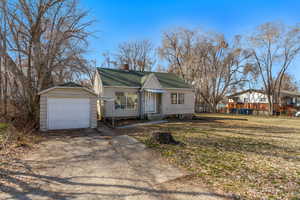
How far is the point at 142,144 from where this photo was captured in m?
6.88

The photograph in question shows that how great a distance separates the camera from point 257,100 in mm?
32344

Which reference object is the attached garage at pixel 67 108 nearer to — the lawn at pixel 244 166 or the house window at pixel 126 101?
the house window at pixel 126 101

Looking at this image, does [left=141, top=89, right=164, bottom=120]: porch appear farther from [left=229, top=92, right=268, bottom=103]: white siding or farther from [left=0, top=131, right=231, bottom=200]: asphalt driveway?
[left=229, top=92, right=268, bottom=103]: white siding

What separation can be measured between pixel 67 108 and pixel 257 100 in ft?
116

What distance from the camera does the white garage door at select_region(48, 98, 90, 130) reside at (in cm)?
967

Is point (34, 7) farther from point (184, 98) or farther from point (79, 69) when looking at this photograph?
point (184, 98)

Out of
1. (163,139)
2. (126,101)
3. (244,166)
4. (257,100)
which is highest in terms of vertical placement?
(257,100)

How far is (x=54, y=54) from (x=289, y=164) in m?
13.3

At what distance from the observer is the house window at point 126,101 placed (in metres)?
14.1

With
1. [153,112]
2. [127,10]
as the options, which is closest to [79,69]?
[127,10]

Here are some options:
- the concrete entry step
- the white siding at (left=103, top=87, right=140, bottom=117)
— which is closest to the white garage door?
the white siding at (left=103, top=87, right=140, bottom=117)

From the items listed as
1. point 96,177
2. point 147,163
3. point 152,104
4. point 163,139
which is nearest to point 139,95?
point 152,104

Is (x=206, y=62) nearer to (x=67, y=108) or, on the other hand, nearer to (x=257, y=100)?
(x=257, y=100)

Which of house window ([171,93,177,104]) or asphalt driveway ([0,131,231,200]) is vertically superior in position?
house window ([171,93,177,104])
